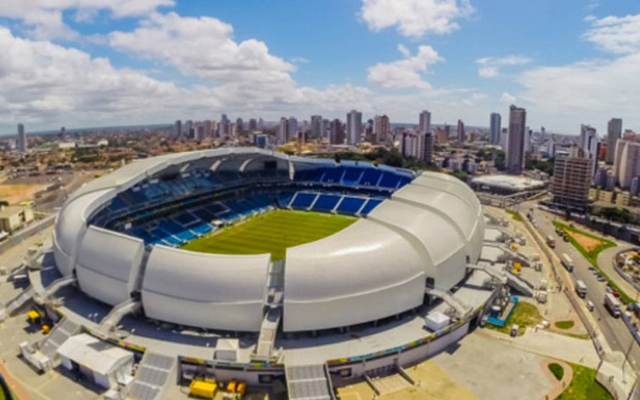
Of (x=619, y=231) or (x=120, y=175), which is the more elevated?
(x=120, y=175)

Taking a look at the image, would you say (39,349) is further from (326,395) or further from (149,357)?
(326,395)

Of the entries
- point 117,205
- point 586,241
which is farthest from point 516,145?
point 117,205

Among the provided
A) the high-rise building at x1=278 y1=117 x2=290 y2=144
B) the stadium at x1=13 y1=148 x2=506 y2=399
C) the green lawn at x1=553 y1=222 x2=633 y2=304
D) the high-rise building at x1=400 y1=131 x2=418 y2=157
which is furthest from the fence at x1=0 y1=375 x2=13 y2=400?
the high-rise building at x1=278 y1=117 x2=290 y2=144

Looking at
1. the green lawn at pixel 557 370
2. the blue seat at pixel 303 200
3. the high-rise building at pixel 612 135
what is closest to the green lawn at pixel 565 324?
the green lawn at pixel 557 370

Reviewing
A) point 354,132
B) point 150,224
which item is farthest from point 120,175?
point 354,132

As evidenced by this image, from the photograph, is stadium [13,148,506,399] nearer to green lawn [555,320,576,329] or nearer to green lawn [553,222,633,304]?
green lawn [555,320,576,329]

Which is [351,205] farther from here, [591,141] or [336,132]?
[336,132]
